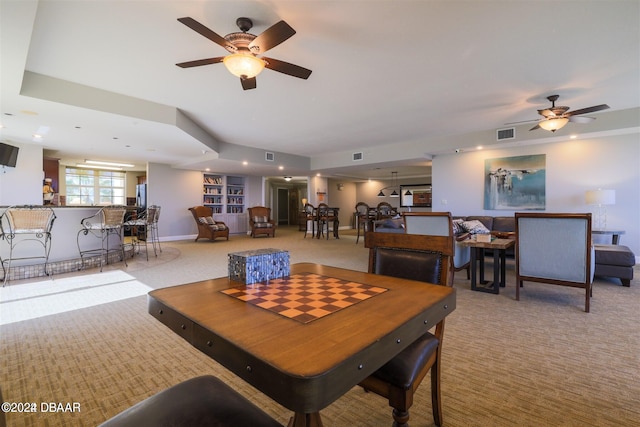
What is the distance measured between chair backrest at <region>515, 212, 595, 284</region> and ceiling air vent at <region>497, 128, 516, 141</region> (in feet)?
11.9

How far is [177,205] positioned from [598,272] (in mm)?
10172

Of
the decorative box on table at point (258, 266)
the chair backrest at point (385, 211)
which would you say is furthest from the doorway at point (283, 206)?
the decorative box on table at point (258, 266)

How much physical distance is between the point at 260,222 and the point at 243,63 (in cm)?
789

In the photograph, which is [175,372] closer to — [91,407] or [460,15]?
[91,407]

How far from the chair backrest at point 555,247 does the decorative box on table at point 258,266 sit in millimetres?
3043

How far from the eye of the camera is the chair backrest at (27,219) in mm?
4035

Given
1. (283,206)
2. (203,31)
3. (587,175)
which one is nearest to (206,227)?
(203,31)

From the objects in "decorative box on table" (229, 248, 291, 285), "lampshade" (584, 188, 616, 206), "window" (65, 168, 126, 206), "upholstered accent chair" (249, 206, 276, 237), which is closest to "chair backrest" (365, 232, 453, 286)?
"decorative box on table" (229, 248, 291, 285)

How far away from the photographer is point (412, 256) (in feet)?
5.43

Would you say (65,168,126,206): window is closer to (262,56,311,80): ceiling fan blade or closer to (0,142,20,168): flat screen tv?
(0,142,20,168): flat screen tv

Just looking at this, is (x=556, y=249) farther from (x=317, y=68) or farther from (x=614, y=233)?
(x=317, y=68)

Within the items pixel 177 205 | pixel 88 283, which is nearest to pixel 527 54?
pixel 88 283

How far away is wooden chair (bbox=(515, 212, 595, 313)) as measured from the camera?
3.02 m

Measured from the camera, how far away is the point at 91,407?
63.0 inches
